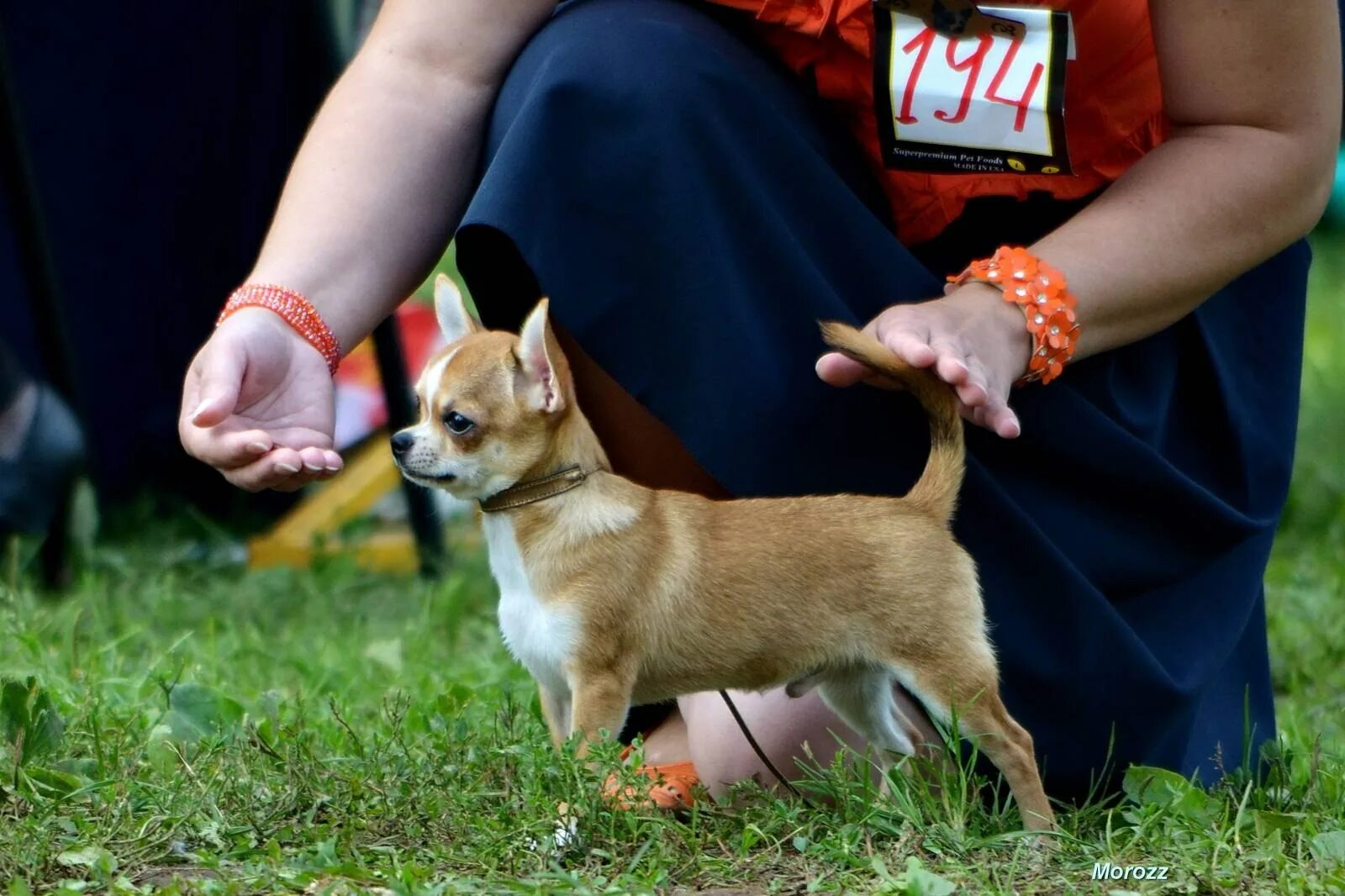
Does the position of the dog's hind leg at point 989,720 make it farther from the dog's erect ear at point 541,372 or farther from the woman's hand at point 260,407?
the woman's hand at point 260,407

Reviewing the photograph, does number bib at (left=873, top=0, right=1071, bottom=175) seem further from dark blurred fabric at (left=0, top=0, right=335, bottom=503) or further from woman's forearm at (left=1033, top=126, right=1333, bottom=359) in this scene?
dark blurred fabric at (left=0, top=0, right=335, bottom=503)

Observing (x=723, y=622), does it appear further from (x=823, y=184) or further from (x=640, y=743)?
(x=823, y=184)

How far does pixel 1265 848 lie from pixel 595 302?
0.95m

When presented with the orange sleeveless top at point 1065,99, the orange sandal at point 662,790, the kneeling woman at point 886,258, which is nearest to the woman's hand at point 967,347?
the kneeling woman at point 886,258

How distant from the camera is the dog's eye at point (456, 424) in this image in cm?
182

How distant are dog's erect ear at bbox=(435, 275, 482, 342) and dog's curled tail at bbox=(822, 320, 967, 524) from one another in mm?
411

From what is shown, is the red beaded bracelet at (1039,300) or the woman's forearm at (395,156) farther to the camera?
the woman's forearm at (395,156)

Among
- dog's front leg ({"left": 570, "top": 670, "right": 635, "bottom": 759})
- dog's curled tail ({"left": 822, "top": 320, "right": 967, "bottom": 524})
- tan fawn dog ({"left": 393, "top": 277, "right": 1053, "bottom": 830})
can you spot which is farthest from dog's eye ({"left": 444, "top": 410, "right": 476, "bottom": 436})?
dog's curled tail ({"left": 822, "top": 320, "right": 967, "bottom": 524})

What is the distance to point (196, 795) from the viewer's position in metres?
1.87

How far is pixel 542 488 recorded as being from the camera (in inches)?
73.4

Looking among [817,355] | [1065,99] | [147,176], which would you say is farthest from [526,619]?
[147,176]

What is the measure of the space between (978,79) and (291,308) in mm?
848

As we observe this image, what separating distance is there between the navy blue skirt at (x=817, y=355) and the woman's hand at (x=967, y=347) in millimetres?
172

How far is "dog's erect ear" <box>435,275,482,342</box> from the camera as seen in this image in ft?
6.41
